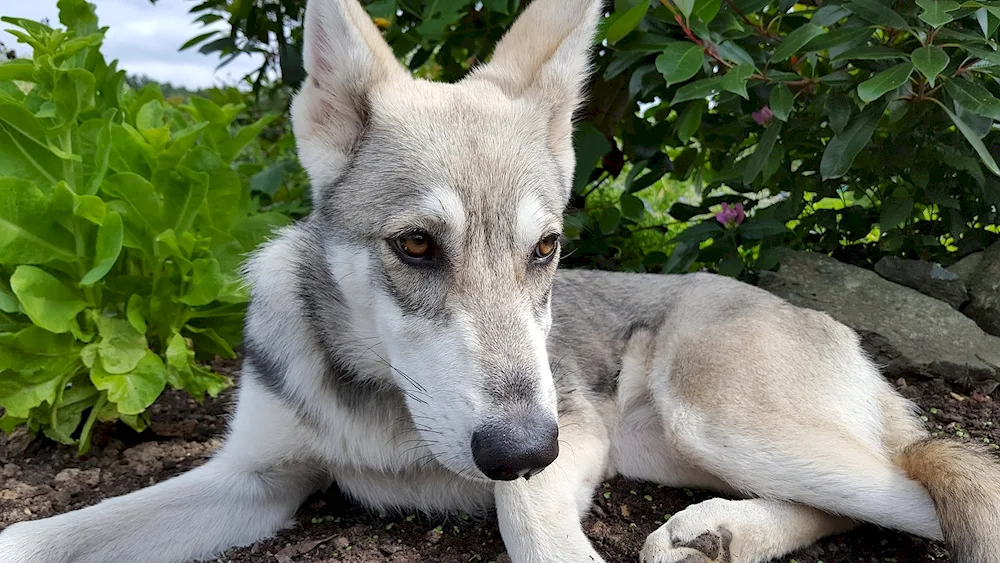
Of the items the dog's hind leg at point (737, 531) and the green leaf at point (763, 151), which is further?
the green leaf at point (763, 151)

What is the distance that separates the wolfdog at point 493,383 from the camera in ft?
7.78

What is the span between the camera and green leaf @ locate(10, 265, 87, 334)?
2.97 meters

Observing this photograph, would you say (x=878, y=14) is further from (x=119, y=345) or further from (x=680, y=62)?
(x=119, y=345)

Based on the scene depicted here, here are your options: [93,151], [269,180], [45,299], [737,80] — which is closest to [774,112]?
[737,80]

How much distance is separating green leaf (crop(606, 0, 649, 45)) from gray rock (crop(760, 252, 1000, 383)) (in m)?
1.76

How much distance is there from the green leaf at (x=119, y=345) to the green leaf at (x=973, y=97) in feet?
11.6

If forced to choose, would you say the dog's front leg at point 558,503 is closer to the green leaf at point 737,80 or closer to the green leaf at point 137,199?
the green leaf at point 737,80

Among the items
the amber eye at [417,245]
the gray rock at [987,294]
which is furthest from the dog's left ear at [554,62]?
the gray rock at [987,294]

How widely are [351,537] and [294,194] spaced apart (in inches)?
146

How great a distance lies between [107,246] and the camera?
3100mm

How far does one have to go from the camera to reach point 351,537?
2.87 metres

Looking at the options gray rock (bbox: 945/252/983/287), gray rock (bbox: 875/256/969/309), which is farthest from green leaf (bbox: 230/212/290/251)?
gray rock (bbox: 945/252/983/287)

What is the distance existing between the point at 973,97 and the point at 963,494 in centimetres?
167

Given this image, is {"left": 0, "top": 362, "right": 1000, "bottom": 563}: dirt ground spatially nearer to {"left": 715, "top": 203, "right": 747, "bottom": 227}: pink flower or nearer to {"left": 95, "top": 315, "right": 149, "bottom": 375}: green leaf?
{"left": 95, "top": 315, "right": 149, "bottom": 375}: green leaf
